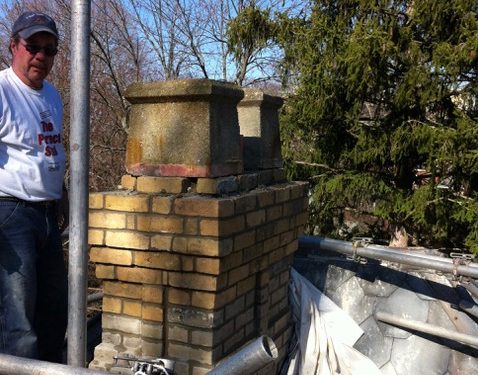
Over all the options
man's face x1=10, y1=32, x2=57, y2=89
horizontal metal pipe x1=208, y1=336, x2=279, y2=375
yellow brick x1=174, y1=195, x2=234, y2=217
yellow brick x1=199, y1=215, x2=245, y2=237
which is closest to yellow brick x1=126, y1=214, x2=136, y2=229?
yellow brick x1=174, y1=195, x2=234, y2=217

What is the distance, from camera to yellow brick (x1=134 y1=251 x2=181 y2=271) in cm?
244

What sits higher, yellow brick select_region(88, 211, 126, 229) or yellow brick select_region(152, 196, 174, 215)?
yellow brick select_region(152, 196, 174, 215)

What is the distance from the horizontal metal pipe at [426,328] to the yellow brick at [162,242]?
1859 millimetres

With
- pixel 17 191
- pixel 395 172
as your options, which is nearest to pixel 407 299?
pixel 17 191

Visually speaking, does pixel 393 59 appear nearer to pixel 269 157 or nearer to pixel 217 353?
pixel 269 157

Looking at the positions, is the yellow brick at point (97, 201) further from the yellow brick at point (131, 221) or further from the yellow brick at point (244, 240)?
the yellow brick at point (244, 240)

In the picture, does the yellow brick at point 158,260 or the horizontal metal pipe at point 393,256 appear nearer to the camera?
the yellow brick at point 158,260

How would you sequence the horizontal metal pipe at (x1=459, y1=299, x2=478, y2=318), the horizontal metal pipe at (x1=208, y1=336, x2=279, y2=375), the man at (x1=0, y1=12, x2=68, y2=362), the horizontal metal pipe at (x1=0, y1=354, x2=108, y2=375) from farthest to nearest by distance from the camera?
the horizontal metal pipe at (x1=459, y1=299, x2=478, y2=318), the man at (x1=0, y1=12, x2=68, y2=362), the horizontal metal pipe at (x1=0, y1=354, x2=108, y2=375), the horizontal metal pipe at (x1=208, y1=336, x2=279, y2=375)

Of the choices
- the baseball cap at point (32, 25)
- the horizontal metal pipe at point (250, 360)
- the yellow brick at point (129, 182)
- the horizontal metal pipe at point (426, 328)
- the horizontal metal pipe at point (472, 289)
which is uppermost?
the baseball cap at point (32, 25)

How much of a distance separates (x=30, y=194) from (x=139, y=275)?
0.63 metres

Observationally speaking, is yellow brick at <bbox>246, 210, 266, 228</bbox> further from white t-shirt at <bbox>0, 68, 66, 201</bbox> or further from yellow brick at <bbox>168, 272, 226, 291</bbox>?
white t-shirt at <bbox>0, 68, 66, 201</bbox>

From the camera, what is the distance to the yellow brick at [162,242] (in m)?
2.42

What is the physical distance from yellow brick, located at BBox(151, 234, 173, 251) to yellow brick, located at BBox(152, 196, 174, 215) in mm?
111

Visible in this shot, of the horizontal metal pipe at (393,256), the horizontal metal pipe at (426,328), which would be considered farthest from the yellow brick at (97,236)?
the horizontal metal pipe at (426,328)
